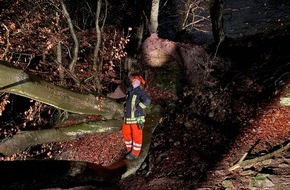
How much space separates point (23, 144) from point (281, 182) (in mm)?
6300

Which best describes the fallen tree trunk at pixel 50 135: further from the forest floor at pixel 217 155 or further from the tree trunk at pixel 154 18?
the tree trunk at pixel 154 18

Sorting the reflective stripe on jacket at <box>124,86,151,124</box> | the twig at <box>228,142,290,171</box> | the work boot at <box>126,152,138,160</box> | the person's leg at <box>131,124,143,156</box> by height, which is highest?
the reflective stripe on jacket at <box>124,86,151,124</box>

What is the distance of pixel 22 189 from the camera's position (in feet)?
17.8

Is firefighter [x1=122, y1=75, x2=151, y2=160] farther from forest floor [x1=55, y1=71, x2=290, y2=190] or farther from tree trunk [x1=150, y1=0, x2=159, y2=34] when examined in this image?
tree trunk [x1=150, y1=0, x2=159, y2=34]

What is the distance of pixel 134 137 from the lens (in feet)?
25.7

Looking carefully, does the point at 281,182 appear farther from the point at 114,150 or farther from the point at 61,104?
the point at 114,150

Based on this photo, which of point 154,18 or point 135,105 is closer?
point 135,105

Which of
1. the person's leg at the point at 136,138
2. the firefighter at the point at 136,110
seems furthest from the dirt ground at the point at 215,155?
the firefighter at the point at 136,110

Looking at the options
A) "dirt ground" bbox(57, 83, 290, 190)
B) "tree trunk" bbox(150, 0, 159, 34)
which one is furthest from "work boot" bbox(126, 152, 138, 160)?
"tree trunk" bbox(150, 0, 159, 34)

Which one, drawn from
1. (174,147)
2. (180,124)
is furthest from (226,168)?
(180,124)

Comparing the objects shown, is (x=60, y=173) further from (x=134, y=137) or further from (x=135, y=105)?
(x=135, y=105)

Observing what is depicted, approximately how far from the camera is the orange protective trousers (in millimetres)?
7785

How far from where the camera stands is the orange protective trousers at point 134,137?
7785mm

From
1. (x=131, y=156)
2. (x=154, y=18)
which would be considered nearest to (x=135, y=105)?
(x=131, y=156)
